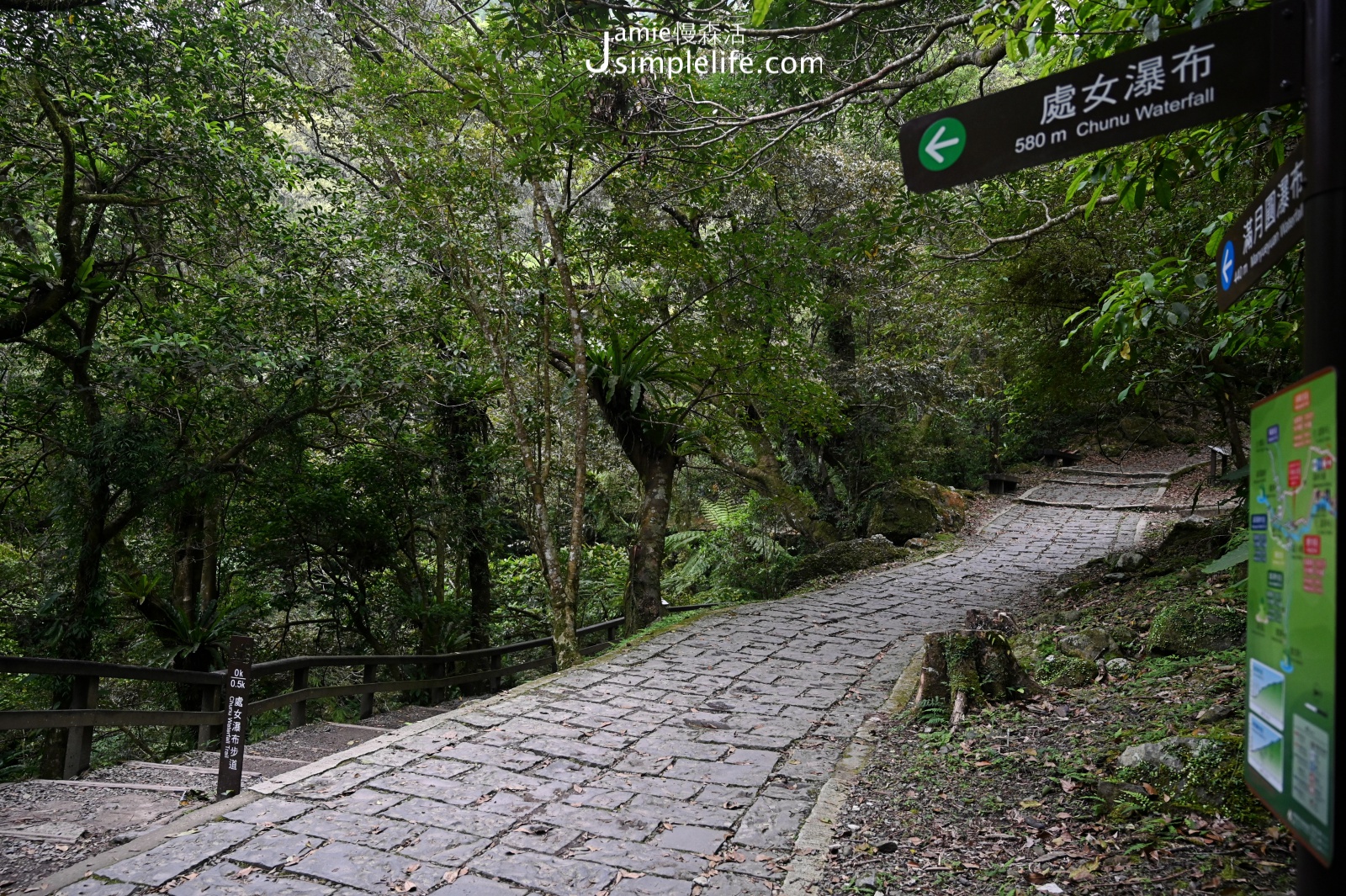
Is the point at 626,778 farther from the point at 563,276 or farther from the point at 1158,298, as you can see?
the point at 563,276

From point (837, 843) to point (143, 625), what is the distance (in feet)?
29.2

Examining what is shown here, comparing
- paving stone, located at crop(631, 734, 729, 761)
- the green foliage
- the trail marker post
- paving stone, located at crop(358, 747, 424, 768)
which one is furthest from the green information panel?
the green foliage

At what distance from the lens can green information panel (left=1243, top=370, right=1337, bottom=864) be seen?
4.86 feet

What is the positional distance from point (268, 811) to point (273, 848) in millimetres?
450

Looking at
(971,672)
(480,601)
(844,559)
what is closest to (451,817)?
(971,672)

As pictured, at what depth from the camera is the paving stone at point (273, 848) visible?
3348 mm

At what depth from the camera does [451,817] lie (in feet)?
12.3

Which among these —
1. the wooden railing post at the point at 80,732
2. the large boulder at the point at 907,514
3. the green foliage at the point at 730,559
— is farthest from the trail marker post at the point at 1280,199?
the large boulder at the point at 907,514

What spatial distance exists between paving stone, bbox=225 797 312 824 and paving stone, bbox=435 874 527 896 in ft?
3.74

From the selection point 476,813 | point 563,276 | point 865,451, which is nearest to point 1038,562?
point 865,451

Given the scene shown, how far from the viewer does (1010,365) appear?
11.6 m

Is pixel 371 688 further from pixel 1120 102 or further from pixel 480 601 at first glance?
pixel 1120 102

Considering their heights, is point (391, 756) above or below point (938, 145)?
below

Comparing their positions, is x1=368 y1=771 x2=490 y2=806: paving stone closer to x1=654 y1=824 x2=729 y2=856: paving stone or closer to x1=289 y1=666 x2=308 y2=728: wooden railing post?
x1=654 y1=824 x2=729 y2=856: paving stone
